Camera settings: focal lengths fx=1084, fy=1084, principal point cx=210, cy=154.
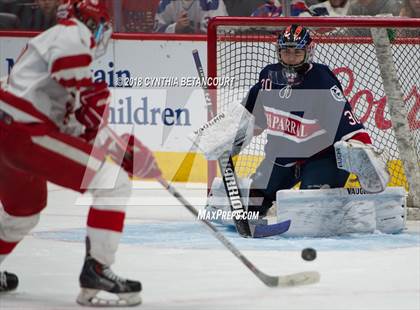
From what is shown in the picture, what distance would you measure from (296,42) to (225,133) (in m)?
0.51

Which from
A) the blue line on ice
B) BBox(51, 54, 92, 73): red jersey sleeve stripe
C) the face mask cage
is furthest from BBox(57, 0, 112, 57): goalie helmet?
the blue line on ice

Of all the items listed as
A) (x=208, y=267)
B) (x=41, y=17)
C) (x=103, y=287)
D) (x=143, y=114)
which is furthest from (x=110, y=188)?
(x=41, y=17)

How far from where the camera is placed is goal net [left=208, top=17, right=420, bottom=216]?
5.21m

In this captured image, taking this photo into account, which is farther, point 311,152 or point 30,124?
point 311,152

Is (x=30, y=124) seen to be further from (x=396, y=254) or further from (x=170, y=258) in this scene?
(x=396, y=254)

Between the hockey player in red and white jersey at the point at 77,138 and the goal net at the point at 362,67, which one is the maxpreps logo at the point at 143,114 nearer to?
the goal net at the point at 362,67

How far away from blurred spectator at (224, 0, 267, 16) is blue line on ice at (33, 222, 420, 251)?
187cm

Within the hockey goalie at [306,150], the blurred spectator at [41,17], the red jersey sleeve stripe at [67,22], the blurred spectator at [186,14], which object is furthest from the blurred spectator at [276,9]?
the red jersey sleeve stripe at [67,22]

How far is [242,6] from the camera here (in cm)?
642

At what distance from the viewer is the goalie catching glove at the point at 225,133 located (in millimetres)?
4680

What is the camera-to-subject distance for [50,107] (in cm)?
328

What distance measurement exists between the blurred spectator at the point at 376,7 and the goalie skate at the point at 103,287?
3.25 meters

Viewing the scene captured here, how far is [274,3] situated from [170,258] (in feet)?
8.27

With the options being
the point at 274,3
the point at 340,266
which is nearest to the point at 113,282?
the point at 340,266
